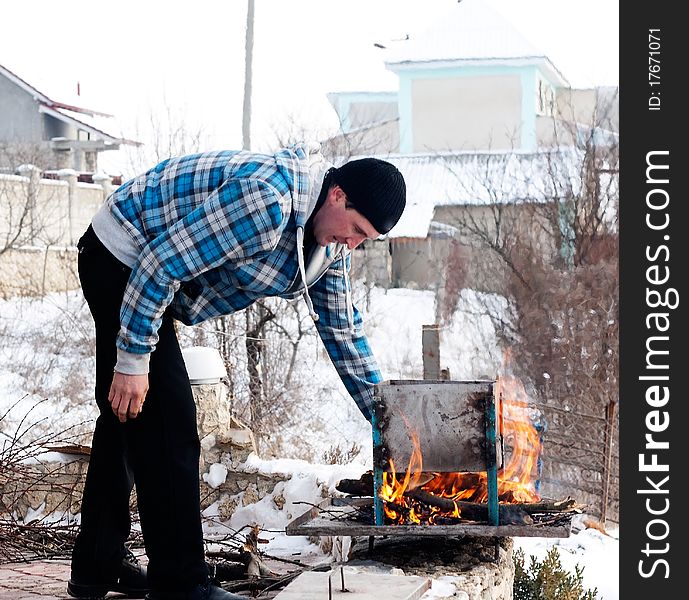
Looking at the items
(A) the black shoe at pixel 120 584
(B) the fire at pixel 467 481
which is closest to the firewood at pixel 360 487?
(B) the fire at pixel 467 481

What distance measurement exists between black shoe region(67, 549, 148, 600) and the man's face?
1.47m

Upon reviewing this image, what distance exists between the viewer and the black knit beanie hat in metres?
3.65

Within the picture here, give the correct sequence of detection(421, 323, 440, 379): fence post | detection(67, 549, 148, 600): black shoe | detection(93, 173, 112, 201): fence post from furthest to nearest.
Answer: detection(93, 173, 112, 201): fence post < detection(421, 323, 440, 379): fence post < detection(67, 549, 148, 600): black shoe

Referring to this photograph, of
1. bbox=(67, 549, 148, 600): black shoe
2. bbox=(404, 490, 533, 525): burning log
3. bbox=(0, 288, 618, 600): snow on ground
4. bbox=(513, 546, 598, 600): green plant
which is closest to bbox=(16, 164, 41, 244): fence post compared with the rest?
bbox=(0, 288, 618, 600): snow on ground

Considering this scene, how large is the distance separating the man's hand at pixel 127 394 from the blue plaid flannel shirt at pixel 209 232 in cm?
10

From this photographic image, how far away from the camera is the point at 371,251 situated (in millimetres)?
21859

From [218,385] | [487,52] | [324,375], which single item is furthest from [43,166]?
[218,385]

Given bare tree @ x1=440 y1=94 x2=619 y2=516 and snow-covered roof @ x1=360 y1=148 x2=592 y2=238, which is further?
snow-covered roof @ x1=360 y1=148 x2=592 y2=238

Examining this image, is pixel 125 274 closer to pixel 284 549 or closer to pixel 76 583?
pixel 76 583

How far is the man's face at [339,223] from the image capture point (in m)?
3.69

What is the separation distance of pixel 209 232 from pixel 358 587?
1229mm

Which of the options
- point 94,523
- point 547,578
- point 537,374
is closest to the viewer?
point 94,523

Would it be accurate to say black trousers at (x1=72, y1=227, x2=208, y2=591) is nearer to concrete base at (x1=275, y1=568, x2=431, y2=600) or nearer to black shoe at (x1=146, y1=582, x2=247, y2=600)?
black shoe at (x1=146, y1=582, x2=247, y2=600)

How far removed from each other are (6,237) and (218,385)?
13468 mm
